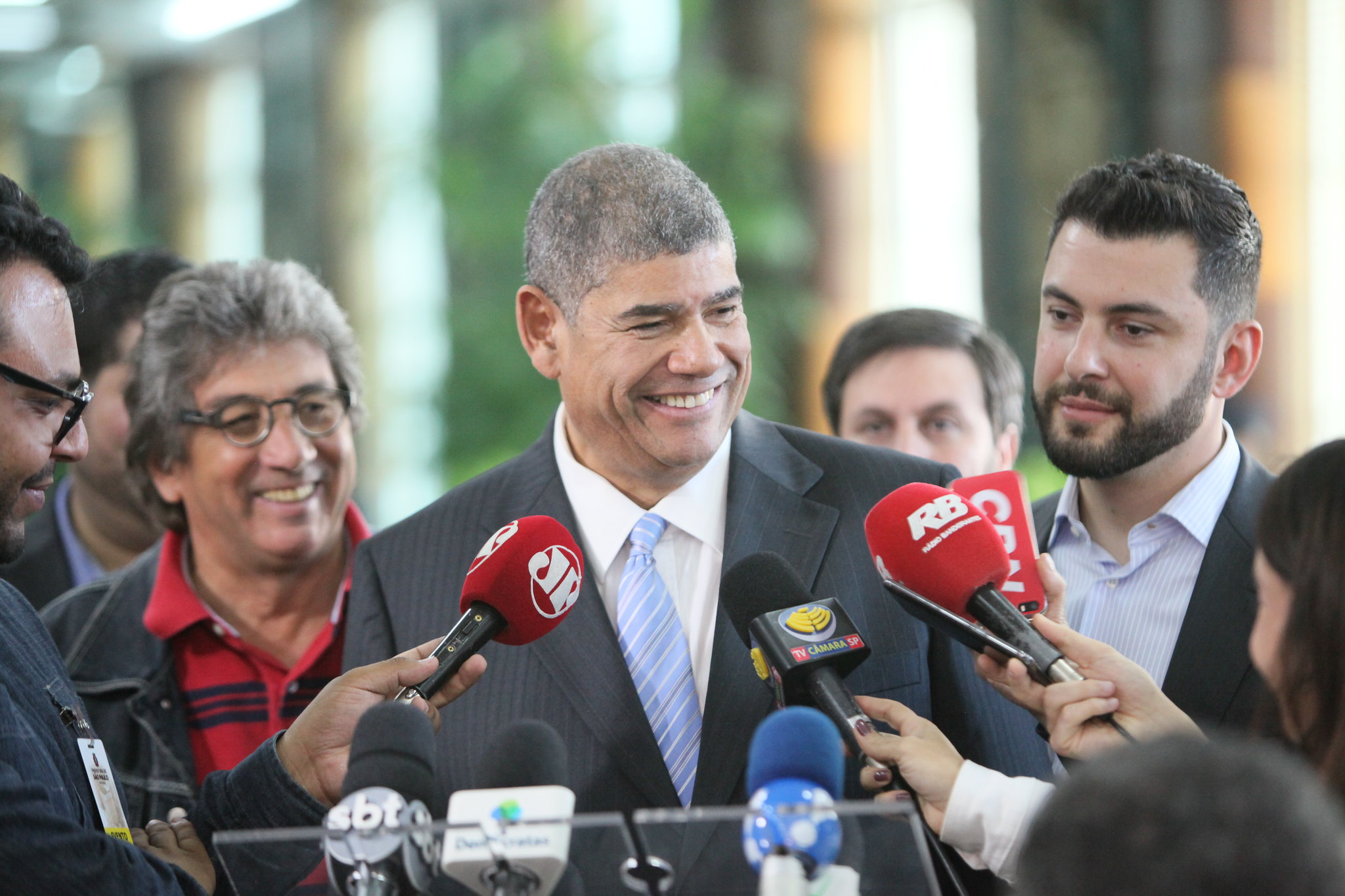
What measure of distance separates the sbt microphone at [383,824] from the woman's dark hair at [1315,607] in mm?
919

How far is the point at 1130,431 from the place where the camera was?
237 cm

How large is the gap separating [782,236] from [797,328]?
2.07 feet

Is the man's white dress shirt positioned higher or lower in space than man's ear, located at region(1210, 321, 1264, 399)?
lower

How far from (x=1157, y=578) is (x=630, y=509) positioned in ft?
2.94

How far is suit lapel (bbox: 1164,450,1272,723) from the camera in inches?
87.0

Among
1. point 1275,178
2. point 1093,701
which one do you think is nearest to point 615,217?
point 1093,701

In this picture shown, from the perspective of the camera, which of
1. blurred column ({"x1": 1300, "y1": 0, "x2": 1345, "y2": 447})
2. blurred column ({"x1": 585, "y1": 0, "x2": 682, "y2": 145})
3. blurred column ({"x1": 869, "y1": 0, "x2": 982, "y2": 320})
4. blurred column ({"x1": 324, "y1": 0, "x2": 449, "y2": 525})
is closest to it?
blurred column ({"x1": 1300, "y1": 0, "x2": 1345, "y2": 447})

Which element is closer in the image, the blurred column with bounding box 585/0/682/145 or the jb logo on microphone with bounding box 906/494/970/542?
the jb logo on microphone with bounding box 906/494/970/542

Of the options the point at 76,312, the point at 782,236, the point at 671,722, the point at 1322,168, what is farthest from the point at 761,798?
the point at 782,236

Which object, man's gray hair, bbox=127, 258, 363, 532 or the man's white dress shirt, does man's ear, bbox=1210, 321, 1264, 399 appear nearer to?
the man's white dress shirt

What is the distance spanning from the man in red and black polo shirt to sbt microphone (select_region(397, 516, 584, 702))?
101 cm

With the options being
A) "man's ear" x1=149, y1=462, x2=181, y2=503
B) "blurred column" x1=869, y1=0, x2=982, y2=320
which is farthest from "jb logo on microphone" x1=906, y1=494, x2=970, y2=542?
"blurred column" x1=869, y1=0, x2=982, y2=320

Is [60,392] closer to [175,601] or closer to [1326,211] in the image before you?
[175,601]

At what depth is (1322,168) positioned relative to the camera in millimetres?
7410
